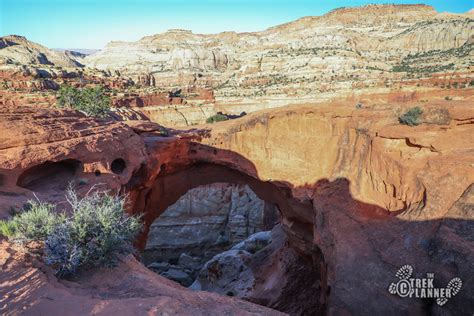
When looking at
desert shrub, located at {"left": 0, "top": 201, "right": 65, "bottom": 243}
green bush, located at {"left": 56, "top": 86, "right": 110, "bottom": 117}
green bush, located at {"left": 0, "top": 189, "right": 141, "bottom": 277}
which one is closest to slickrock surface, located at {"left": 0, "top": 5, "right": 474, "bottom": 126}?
green bush, located at {"left": 56, "top": 86, "right": 110, "bottom": 117}

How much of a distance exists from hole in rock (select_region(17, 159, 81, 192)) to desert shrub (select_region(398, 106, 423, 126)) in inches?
422

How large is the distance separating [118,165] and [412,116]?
1056 centimetres

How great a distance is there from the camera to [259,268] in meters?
17.7

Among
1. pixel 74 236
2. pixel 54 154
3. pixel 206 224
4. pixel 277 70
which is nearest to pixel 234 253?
pixel 206 224

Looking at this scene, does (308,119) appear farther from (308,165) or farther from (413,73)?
(413,73)

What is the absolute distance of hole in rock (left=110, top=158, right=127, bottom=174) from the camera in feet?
38.9

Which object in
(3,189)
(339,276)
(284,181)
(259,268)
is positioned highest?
(3,189)

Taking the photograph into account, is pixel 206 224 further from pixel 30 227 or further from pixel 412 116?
pixel 30 227

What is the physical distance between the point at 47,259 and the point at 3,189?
413 cm

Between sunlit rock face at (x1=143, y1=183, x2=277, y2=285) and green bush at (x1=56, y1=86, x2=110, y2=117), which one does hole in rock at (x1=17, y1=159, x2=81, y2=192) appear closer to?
sunlit rock face at (x1=143, y1=183, x2=277, y2=285)

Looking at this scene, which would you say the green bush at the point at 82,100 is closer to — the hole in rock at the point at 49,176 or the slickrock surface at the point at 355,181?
the slickrock surface at the point at 355,181

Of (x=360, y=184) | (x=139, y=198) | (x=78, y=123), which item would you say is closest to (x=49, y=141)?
(x=78, y=123)

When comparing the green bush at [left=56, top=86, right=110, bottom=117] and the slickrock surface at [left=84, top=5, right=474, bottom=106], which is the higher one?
the slickrock surface at [left=84, top=5, right=474, bottom=106]

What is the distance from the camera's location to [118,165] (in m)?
12.1
